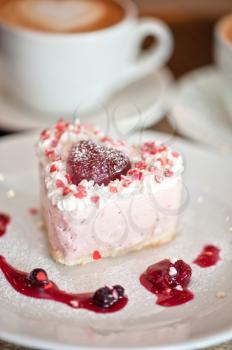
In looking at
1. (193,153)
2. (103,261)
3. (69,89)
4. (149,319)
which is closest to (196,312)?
(149,319)

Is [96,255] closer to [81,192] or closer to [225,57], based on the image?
[81,192]

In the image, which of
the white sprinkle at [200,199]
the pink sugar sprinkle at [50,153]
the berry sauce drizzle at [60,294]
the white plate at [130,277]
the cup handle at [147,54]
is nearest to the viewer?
the white plate at [130,277]

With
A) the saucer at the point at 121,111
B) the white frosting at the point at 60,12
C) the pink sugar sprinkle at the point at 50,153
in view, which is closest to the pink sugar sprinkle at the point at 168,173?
the pink sugar sprinkle at the point at 50,153

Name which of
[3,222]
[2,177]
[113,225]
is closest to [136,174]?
[113,225]

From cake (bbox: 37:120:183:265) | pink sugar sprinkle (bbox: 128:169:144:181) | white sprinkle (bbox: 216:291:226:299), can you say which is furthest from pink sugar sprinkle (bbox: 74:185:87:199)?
white sprinkle (bbox: 216:291:226:299)

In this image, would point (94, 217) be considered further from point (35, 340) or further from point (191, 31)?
point (191, 31)

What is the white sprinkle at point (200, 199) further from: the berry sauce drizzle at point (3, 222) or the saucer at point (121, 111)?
the berry sauce drizzle at point (3, 222)
